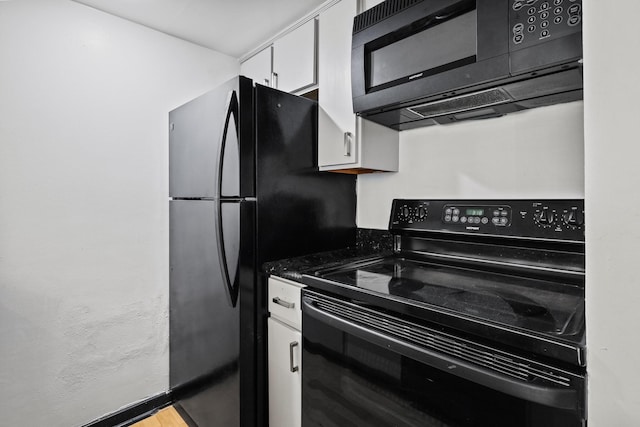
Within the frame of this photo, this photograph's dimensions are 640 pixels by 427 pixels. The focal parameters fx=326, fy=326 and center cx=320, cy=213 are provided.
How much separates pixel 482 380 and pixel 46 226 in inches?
76.8

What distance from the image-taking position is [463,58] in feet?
3.61

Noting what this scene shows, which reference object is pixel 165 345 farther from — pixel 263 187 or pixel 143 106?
pixel 143 106

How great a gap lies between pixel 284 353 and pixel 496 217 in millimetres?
1047

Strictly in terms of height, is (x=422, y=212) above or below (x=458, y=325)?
above

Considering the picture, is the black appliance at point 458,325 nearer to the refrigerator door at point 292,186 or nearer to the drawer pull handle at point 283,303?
the drawer pull handle at point 283,303

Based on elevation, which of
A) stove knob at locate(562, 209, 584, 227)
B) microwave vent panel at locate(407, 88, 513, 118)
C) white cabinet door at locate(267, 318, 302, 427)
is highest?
microwave vent panel at locate(407, 88, 513, 118)

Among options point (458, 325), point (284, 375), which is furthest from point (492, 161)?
point (284, 375)

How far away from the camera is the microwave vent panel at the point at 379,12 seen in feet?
4.08

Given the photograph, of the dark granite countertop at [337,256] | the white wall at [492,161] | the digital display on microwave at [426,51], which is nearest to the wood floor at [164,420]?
the dark granite countertop at [337,256]

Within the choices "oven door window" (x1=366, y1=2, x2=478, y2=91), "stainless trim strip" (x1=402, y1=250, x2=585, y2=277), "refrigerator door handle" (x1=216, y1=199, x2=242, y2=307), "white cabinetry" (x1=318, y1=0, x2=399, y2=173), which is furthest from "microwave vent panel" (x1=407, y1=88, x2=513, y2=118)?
"refrigerator door handle" (x1=216, y1=199, x2=242, y2=307)

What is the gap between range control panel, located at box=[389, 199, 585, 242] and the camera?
45.6 inches

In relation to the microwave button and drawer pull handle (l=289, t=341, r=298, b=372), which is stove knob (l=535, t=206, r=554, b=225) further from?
drawer pull handle (l=289, t=341, r=298, b=372)

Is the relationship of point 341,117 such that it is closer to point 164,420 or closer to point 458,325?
point 458,325

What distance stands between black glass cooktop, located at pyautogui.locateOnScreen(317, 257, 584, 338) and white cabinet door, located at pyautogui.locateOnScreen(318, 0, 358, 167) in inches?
21.9
